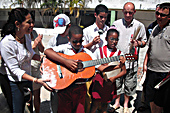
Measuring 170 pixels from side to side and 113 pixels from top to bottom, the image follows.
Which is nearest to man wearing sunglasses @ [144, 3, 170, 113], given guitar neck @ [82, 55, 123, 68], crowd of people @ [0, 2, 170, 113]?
crowd of people @ [0, 2, 170, 113]

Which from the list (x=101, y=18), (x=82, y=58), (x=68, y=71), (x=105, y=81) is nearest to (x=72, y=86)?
(x=68, y=71)

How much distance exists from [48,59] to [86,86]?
75cm

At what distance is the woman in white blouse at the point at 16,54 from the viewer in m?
2.05

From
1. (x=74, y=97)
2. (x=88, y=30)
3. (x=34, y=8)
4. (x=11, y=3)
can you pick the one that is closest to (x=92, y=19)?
(x=34, y=8)

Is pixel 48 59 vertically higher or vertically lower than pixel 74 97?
higher

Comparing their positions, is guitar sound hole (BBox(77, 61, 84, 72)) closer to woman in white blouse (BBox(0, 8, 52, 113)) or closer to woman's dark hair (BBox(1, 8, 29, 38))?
woman in white blouse (BBox(0, 8, 52, 113))

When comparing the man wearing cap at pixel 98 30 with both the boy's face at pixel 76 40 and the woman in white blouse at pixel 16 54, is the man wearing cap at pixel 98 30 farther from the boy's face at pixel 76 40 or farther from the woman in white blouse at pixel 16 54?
the woman in white blouse at pixel 16 54

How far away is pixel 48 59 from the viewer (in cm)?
251

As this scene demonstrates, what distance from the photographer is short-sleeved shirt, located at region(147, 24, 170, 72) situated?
264 cm

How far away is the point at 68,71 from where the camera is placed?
2.40 m

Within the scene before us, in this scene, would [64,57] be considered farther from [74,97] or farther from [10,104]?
[10,104]

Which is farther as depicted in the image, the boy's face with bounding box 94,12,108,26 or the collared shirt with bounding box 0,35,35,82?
the boy's face with bounding box 94,12,108,26

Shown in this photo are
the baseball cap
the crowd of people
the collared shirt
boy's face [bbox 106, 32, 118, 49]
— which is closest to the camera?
the collared shirt

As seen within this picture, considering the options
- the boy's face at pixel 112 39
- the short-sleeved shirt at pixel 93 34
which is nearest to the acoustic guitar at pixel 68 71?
the boy's face at pixel 112 39
